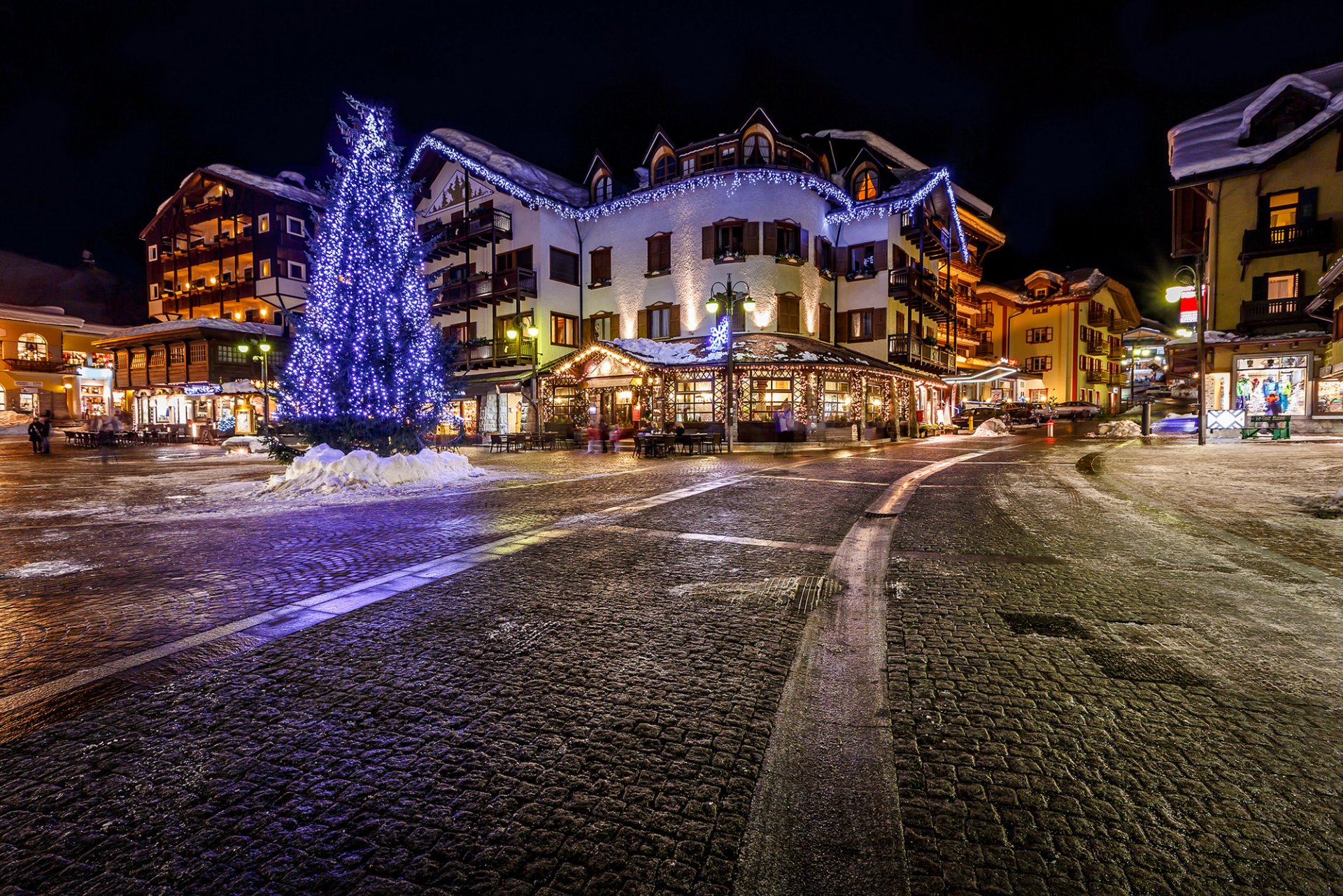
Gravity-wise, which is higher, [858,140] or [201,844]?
[858,140]

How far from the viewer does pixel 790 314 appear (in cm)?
2917

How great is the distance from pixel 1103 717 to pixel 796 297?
92.1 feet

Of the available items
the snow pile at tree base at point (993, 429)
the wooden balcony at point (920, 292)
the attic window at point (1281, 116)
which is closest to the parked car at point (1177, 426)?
the snow pile at tree base at point (993, 429)

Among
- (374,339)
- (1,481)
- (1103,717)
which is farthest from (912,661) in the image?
(1,481)

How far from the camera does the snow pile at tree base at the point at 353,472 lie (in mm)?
11820

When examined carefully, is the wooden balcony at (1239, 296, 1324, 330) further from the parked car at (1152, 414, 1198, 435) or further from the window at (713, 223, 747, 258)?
the window at (713, 223, 747, 258)

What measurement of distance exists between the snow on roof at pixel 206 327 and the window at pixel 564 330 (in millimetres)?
19902

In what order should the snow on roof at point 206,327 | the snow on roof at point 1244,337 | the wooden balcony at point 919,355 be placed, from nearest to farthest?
the snow on roof at point 1244,337
the wooden balcony at point 919,355
the snow on roof at point 206,327

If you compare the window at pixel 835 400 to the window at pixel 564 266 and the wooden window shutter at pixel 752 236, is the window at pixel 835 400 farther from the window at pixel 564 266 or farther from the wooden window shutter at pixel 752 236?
the window at pixel 564 266

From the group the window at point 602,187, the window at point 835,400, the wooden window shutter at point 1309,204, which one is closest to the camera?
the wooden window shutter at point 1309,204

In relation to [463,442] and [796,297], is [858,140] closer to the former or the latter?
[796,297]

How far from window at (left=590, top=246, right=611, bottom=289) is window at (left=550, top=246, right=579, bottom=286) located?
1.03 meters

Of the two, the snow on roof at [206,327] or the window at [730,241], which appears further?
the snow on roof at [206,327]

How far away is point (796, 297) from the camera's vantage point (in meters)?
29.2
